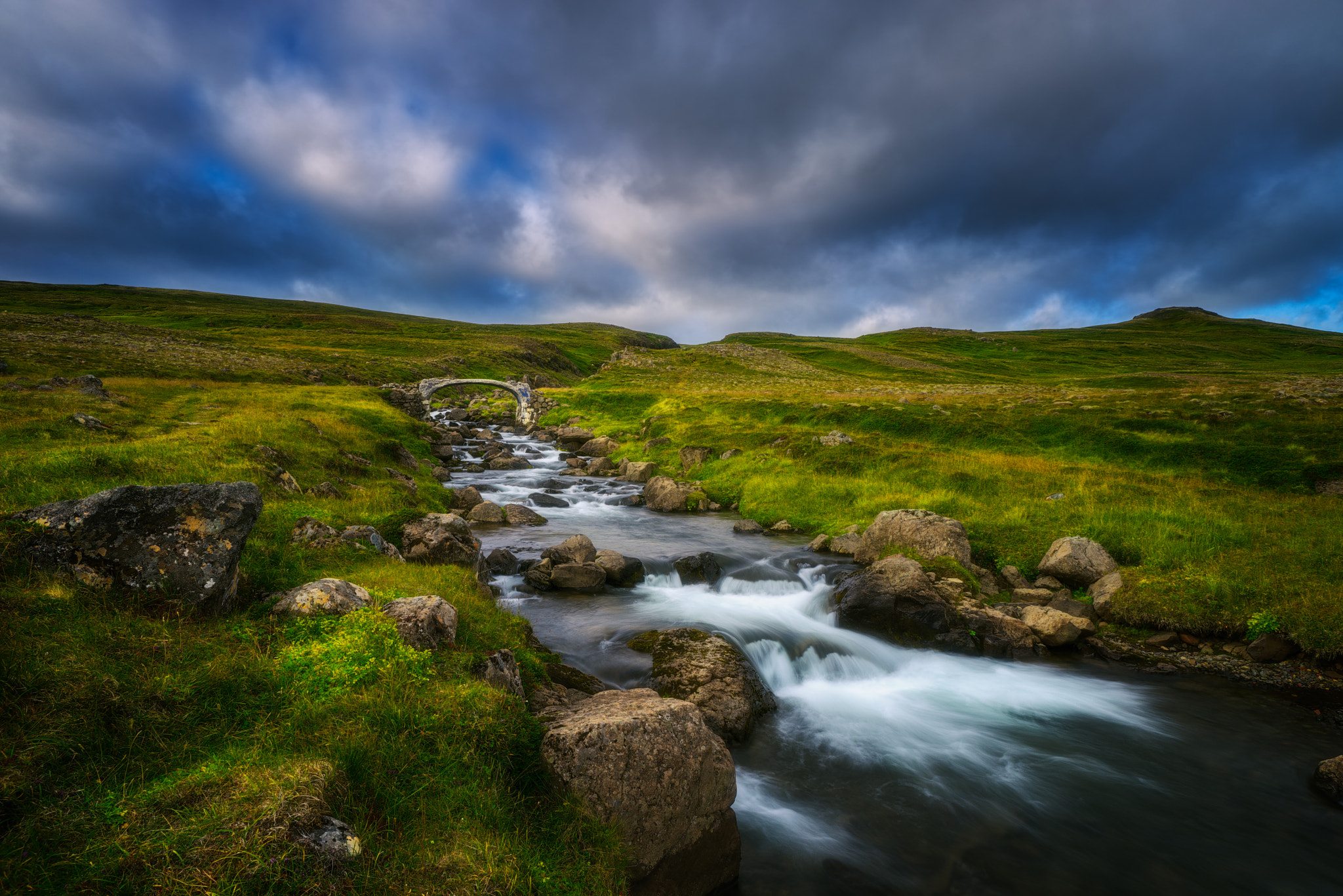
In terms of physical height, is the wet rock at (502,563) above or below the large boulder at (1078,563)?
below

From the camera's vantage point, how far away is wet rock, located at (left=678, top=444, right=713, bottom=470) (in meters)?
35.2

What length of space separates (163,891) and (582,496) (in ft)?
88.1

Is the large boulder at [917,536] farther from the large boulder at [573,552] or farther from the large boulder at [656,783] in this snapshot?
the large boulder at [656,783]

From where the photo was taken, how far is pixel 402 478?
2228cm

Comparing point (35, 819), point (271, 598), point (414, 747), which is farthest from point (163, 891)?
point (271, 598)

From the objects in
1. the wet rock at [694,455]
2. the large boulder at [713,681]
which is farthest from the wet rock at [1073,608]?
the wet rock at [694,455]

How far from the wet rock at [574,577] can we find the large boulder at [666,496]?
1154 cm

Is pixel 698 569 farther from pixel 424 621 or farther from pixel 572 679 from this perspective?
pixel 424 621

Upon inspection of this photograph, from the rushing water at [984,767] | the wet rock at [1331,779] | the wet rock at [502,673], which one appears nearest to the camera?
the wet rock at [502,673]

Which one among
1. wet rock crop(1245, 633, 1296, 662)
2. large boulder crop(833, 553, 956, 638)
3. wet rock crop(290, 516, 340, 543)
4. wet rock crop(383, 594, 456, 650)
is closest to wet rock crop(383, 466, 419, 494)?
wet rock crop(290, 516, 340, 543)

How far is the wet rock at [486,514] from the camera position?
23266mm

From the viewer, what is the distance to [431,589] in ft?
34.9

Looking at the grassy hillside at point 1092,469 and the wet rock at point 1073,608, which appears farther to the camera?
the wet rock at point 1073,608

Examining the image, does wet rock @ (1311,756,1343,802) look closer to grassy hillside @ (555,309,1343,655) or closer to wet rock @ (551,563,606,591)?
grassy hillside @ (555,309,1343,655)
